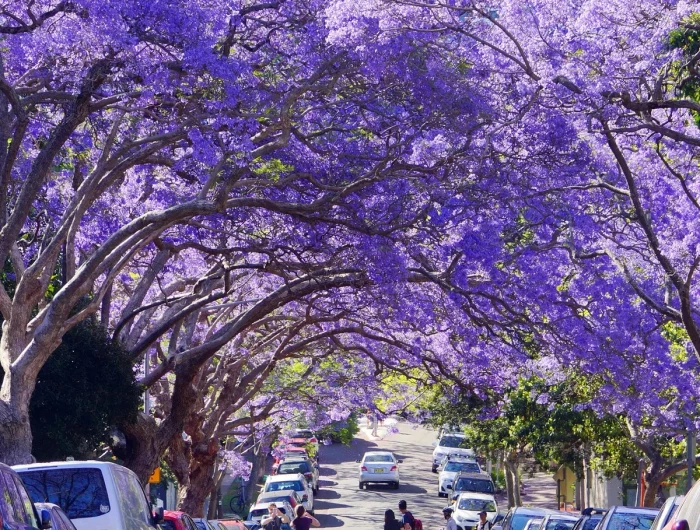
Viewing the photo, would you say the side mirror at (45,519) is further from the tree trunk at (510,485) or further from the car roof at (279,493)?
the tree trunk at (510,485)

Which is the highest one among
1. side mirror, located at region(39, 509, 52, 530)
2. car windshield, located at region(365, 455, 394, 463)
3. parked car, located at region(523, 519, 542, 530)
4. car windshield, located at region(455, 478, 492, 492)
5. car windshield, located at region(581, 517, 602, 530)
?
car windshield, located at region(365, 455, 394, 463)

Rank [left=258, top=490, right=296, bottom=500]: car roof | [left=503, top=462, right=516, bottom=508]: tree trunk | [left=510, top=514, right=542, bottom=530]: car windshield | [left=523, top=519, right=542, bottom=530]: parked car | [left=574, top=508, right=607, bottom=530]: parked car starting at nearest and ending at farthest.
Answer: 1. [left=574, top=508, right=607, bottom=530]: parked car
2. [left=523, top=519, right=542, bottom=530]: parked car
3. [left=510, top=514, right=542, bottom=530]: car windshield
4. [left=258, top=490, right=296, bottom=500]: car roof
5. [left=503, top=462, right=516, bottom=508]: tree trunk

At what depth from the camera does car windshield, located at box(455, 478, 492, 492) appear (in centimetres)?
3850

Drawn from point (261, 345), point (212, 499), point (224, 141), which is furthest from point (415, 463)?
point (224, 141)

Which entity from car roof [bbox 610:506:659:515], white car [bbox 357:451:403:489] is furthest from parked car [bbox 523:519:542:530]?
white car [bbox 357:451:403:489]

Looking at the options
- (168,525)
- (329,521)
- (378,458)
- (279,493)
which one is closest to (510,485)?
(329,521)

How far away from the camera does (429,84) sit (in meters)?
16.2

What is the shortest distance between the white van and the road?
24899 mm

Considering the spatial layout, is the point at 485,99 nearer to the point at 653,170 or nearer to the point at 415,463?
the point at 653,170

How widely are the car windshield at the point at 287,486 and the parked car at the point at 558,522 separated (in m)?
19.3

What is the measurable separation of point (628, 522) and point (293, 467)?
31.1 meters

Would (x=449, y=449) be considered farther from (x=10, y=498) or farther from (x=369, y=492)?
(x=10, y=498)

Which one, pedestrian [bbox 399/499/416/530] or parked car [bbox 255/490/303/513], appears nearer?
pedestrian [bbox 399/499/416/530]

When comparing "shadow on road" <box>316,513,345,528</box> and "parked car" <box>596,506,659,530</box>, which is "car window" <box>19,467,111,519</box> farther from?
"shadow on road" <box>316,513,345,528</box>
